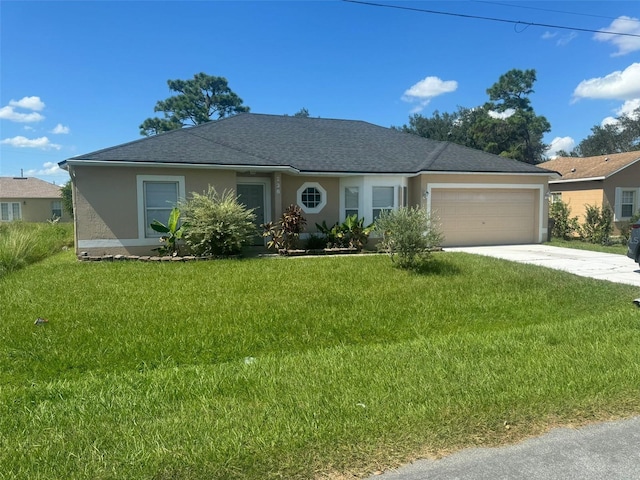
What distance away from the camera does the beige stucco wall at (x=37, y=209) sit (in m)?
36.4

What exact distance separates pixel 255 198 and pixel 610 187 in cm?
1746

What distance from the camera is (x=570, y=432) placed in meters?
3.42

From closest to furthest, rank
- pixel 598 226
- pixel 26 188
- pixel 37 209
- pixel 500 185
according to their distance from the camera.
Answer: pixel 500 185
pixel 598 226
pixel 37 209
pixel 26 188

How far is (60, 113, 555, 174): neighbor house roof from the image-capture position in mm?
13055

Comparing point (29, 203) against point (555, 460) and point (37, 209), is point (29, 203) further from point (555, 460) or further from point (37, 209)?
point (555, 460)

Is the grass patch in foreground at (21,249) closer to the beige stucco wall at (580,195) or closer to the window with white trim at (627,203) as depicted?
the beige stucco wall at (580,195)

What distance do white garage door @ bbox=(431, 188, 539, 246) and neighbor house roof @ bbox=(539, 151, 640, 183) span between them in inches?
132

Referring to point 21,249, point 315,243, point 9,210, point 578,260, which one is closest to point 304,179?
point 315,243

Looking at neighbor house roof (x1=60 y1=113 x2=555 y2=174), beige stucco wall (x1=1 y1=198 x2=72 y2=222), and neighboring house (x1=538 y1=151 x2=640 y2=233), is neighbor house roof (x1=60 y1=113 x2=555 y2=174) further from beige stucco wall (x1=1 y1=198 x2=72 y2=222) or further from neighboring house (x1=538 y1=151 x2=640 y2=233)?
beige stucco wall (x1=1 y1=198 x2=72 y2=222)

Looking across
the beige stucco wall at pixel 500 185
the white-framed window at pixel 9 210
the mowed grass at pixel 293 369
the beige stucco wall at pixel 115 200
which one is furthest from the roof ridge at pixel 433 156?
the white-framed window at pixel 9 210

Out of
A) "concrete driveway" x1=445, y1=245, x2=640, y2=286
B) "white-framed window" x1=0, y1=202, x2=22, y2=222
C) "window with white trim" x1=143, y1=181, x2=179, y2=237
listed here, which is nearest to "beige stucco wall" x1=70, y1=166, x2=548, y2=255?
"window with white trim" x1=143, y1=181, x2=179, y2=237

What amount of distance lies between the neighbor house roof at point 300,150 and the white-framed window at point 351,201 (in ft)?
2.94

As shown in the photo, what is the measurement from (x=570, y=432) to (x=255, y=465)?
2456 mm

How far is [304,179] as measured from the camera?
595 inches
